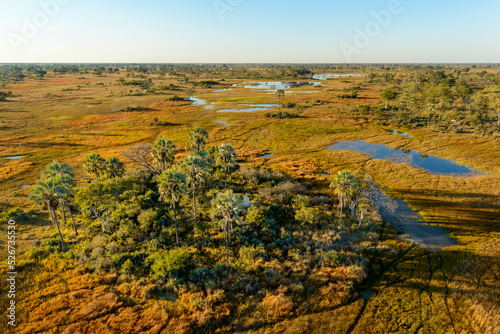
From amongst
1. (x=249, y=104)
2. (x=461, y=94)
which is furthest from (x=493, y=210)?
(x=249, y=104)

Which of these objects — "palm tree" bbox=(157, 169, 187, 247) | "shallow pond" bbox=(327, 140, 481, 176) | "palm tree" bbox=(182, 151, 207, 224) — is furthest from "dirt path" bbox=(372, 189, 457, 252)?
"palm tree" bbox=(157, 169, 187, 247)

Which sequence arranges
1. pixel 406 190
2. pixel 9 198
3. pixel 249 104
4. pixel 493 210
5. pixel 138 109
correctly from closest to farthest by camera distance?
pixel 493 210, pixel 9 198, pixel 406 190, pixel 138 109, pixel 249 104

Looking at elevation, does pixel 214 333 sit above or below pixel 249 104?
below

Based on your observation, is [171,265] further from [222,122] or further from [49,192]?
[222,122]

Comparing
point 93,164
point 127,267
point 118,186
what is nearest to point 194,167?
point 118,186

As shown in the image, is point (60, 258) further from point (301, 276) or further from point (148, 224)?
point (301, 276)

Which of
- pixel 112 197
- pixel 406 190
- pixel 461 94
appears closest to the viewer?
pixel 112 197
